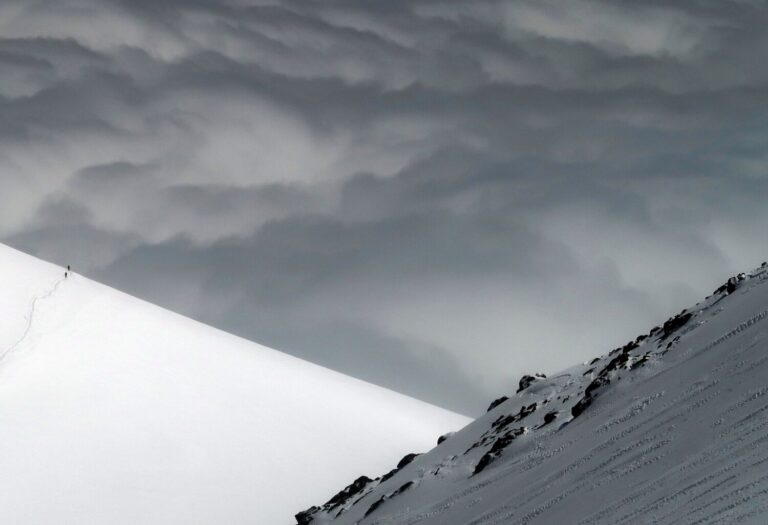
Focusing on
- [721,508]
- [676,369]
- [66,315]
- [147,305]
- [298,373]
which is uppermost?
[147,305]

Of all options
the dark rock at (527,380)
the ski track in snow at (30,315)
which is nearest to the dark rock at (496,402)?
the dark rock at (527,380)

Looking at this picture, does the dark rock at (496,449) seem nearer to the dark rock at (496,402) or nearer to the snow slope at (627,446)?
the snow slope at (627,446)

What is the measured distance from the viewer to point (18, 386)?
30359 mm

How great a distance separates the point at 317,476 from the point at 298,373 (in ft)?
46.5

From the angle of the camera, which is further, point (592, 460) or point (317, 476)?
point (317, 476)

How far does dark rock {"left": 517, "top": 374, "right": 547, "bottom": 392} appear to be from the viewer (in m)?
22.0

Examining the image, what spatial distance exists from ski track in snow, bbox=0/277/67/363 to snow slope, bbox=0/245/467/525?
7cm

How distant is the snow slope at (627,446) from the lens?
377 inches

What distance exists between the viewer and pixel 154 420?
105 feet

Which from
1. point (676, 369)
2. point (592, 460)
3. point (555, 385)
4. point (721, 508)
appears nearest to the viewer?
point (721, 508)

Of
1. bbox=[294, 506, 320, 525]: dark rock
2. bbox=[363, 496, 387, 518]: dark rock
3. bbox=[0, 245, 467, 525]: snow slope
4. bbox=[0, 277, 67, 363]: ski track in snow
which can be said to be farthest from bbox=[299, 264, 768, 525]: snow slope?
bbox=[0, 277, 67, 363]: ski track in snow

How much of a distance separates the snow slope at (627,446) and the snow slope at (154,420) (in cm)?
781

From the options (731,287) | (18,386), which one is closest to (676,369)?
(731,287)

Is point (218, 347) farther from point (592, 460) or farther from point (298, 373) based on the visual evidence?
point (592, 460)
